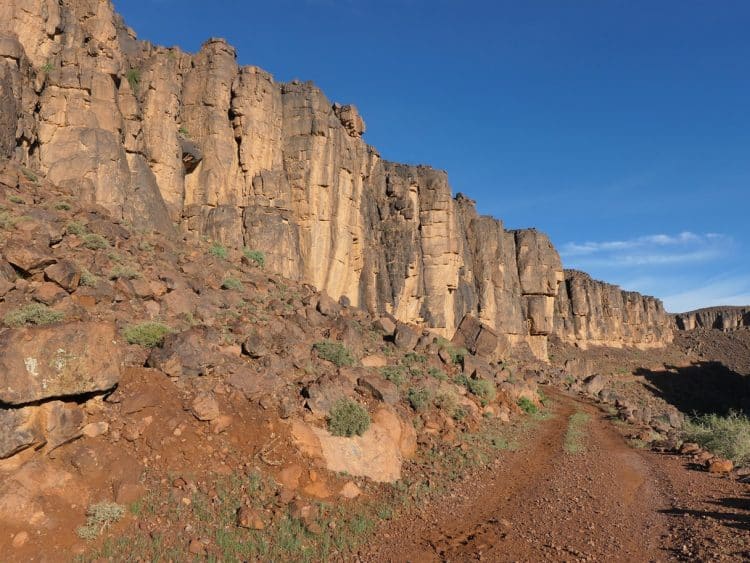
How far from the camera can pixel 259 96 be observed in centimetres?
3316

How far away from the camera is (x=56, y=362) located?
28.0 feet

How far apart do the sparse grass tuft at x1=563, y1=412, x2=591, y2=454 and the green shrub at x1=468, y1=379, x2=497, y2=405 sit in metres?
3.11

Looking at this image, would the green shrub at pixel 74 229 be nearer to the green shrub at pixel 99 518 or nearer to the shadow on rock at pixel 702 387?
the green shrub at pixel 99 518

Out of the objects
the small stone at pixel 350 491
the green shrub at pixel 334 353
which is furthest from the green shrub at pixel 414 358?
the small stone at pixel 350 491

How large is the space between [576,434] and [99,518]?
56.4 ft

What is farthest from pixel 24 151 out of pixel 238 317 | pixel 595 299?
pixel 595 299

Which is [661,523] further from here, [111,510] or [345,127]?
[345,127]

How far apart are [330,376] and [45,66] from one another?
20303 millimetres

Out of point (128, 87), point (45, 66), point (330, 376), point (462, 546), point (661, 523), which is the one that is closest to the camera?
point (462, 546)

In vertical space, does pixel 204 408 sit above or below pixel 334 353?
below

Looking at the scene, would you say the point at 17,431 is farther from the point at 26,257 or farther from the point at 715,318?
the point at 715,318

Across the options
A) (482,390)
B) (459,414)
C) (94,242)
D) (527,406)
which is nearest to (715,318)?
(527,406)

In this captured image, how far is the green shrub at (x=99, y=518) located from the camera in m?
7.47

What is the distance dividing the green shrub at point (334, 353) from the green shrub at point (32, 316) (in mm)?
7043
